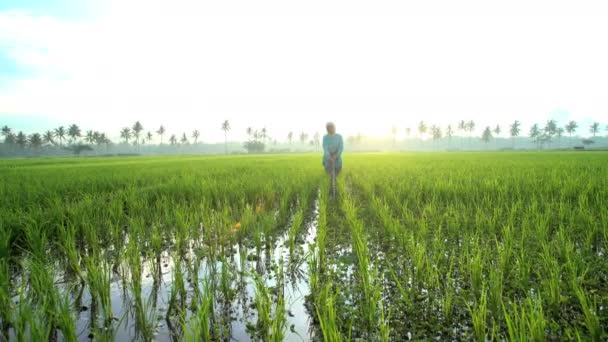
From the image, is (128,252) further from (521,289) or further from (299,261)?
(521,289)

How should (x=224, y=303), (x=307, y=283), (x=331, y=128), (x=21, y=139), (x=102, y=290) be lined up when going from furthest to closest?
(x=21, y=139)
(x=331, y=128)
(x=307, y=283)
(x=224, y=303)
(x=102, y=290)

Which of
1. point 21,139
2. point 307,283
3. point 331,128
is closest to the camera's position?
point 307,283

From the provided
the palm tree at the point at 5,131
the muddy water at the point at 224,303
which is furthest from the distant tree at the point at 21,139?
the muddy water at the point at 224,303

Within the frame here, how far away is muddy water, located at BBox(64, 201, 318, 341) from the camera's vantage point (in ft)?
6.04

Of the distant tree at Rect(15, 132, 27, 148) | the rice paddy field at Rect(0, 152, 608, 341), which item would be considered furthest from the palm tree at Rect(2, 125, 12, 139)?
the rice paddy field at Rect(0, 152, 608, 341)

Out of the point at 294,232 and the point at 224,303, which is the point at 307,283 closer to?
the point at 224,303

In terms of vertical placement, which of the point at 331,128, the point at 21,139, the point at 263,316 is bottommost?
the point at 263,316

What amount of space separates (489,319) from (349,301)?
2.83 feet

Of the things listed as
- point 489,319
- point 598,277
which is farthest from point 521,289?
point 598,277

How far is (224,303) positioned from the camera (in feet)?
7.06

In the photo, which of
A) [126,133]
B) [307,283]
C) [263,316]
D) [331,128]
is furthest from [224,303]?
[126,133]

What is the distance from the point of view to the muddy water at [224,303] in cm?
184

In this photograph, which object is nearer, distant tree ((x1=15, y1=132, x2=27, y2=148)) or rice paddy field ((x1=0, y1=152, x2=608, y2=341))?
rice paddy field ((x1=0, y1=152, x2=608, y2=341))

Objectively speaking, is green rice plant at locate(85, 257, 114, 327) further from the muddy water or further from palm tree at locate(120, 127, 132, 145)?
palm tree at locate(120, 127, 132, 145)
